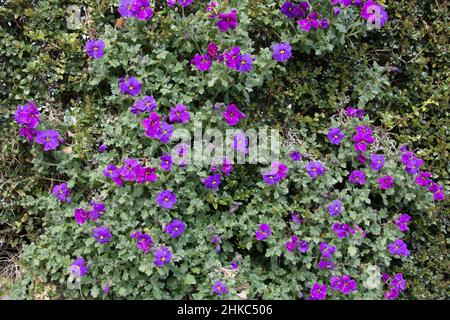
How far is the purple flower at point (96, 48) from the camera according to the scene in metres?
2.62

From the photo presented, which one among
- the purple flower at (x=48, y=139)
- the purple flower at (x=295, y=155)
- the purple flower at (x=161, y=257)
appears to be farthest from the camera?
the purple flower at (x=295, y=155)

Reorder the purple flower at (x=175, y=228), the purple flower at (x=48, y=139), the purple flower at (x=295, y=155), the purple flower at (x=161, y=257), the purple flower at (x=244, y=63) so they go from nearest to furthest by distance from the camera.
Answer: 1. the purple flower at (x=161, y=257)
2. the purple flower at (x=175, y=228)
3. the purple flower at (x=244, y=63)
4. the purple flower at (x=48, y=139)
5. the purple flower at (x=295, y=155)

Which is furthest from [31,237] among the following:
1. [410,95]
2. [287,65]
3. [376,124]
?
[410,95]

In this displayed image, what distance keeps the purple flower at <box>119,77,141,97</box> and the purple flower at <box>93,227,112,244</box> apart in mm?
734

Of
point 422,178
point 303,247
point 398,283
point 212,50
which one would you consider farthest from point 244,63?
point 398,283

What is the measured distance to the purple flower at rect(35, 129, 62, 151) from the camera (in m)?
2.65

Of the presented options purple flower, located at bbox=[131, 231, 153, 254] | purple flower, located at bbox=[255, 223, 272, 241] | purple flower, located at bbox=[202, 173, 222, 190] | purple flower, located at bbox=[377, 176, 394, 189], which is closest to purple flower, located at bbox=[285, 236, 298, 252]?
purple flower, located at bbox=[255, 223, 272, 241]

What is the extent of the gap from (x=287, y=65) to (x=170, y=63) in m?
0.72

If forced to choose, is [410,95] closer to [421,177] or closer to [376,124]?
[376,124]

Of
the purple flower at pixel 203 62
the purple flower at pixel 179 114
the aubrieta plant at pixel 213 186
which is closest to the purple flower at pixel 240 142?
the aubrieta plant at pixel 213 186

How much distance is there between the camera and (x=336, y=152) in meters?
2.92

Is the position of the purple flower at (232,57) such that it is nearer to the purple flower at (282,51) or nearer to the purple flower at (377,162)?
the purple flower at (282,51)

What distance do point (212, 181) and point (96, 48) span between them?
963mm

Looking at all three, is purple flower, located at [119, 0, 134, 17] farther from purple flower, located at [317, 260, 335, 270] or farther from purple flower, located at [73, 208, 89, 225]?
purple flower, located at [317, 260, 335, 270]
